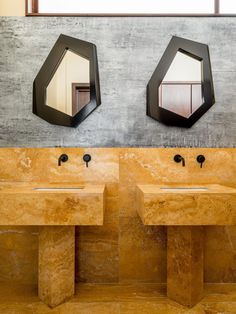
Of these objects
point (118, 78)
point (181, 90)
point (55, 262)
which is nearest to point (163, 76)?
point (181, 90)

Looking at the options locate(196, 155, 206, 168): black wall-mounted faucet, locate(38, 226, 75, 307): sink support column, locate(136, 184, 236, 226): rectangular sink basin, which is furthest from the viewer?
locate(196, 155, 206, 168): black wall-mounted faucet

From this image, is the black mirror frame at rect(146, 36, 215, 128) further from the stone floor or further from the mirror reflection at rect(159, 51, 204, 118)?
the stone floor

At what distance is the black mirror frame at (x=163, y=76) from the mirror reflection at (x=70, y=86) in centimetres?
49

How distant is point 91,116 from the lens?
210cm

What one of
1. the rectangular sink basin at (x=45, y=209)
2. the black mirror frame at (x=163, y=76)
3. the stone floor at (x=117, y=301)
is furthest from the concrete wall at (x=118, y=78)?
the stone floor at (x=117, y=301)

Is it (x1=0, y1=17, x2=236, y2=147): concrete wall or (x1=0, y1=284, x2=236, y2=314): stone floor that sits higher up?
(x1=0, y1=17, x2=236, y2=147): concrete wall

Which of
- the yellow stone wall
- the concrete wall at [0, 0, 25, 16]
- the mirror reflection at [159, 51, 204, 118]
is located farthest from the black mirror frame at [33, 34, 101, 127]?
the mirror reflection at [159, 51, 204, 118]

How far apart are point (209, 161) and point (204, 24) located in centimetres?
104

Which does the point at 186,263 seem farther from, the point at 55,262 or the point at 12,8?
the point at 12,8

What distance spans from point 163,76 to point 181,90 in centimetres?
17

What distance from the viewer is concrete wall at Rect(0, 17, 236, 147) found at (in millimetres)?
2078

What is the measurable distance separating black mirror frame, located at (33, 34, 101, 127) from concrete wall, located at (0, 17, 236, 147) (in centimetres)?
4

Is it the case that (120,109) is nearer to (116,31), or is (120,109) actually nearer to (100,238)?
(116,31)

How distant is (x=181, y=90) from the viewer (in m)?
2.11
